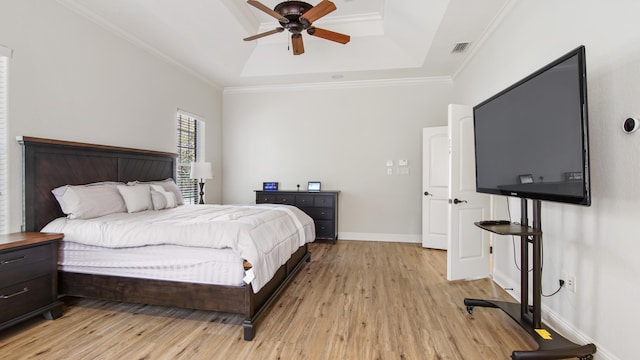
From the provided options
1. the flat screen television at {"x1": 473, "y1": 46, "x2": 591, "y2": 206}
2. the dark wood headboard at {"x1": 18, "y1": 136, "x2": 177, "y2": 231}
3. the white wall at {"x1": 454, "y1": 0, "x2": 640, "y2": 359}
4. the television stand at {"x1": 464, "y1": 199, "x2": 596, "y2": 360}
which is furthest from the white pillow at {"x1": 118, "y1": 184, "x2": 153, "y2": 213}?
the white wall at {"x1": 454, "y1": 0, "x2": 640, "y2": 359}

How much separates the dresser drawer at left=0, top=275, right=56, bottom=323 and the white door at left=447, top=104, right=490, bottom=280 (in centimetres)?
385

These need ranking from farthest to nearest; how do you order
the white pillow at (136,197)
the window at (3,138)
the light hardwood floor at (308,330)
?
the white pillow at (136,197)
the window at (3,138)
the light hardwood floor at (308,330)

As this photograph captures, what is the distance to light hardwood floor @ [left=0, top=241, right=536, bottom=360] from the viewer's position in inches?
75.2

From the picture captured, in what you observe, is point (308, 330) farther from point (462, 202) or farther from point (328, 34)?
point (328, 34)

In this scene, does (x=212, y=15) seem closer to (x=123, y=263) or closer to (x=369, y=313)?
(x=123, y=263)

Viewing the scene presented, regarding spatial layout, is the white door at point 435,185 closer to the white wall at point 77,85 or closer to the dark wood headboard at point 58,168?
the white wall at point 77,85

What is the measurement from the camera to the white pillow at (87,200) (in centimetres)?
263

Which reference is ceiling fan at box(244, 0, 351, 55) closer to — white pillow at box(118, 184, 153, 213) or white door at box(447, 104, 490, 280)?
white door at box(447, 104, 490, 280)

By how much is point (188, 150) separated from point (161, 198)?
5.42ft

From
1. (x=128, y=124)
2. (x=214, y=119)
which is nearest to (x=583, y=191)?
(x=128, y=124)

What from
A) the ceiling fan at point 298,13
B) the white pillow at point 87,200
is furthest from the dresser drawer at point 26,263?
the ceiling fan at point 298,13

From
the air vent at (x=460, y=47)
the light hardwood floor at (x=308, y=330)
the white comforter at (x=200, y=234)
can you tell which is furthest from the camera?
the air vent at (x=460, y=47)

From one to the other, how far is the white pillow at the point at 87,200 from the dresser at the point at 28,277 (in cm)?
31

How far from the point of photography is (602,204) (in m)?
1.72
